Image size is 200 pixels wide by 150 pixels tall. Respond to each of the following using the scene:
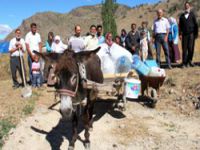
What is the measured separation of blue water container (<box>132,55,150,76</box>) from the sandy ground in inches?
38.7

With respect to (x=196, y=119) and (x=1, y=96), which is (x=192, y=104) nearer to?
(x=196, y=119)

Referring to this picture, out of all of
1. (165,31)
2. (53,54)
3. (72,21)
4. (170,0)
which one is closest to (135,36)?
(165,31)

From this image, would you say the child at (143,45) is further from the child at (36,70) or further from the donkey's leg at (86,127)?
the donkey's leg at (86,127)

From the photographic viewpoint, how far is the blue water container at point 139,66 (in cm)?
915

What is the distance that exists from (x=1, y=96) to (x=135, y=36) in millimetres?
4620

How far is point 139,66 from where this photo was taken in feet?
30.7

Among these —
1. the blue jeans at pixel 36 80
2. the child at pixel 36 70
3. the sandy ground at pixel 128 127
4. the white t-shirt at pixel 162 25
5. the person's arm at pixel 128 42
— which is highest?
the white t-shirt at pixel 162 25

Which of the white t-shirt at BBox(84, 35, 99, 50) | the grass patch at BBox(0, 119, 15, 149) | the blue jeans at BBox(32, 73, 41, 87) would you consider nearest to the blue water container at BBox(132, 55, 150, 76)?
the white t-shirt at BBox(84, 35, 99, 50)

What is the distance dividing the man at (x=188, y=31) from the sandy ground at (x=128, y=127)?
85.6 inches

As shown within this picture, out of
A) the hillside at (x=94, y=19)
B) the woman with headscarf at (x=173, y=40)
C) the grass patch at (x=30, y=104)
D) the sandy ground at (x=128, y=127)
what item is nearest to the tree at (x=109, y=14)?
the hillside at (x=94, y=19)

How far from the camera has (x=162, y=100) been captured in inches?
414

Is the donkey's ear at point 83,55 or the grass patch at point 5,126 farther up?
the donkey's ear at point 83,55

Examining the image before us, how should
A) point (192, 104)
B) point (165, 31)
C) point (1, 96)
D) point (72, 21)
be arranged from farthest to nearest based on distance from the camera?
point (72, 21)
point (165, 31)
point (1, 96)
point (192, 104)

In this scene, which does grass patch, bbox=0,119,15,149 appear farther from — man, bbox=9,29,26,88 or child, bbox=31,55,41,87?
man, bbox=9,29,26,88
